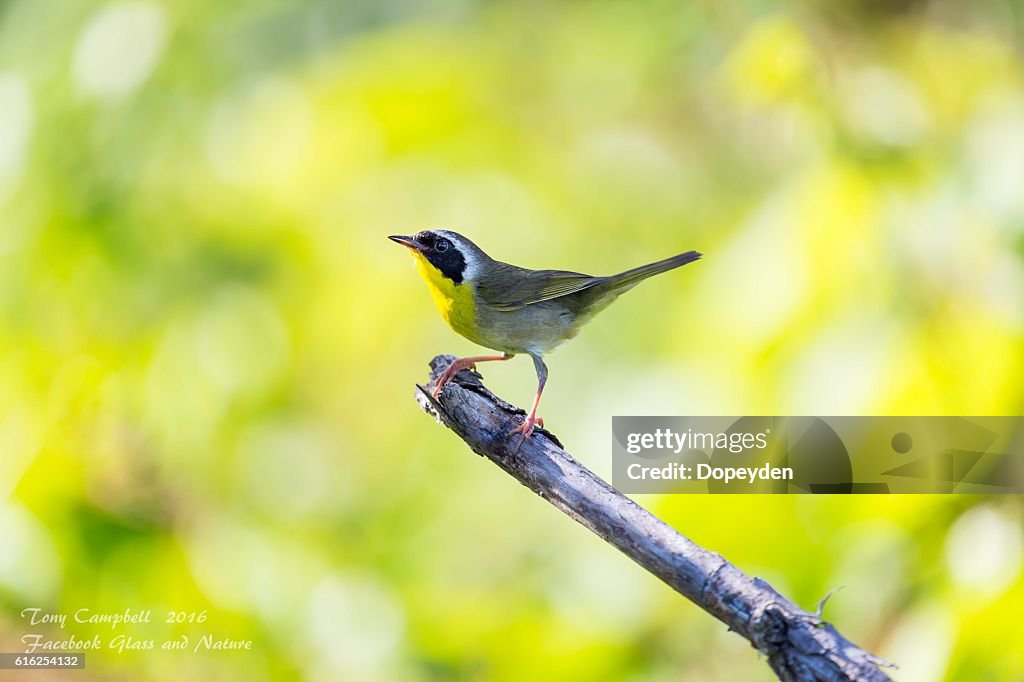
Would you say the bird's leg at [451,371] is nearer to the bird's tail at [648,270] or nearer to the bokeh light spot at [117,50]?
the bird's tail at [648,270]

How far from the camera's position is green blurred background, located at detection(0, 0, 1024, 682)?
129 inches

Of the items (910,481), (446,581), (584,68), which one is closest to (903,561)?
(910,481)

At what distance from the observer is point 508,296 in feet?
12.1

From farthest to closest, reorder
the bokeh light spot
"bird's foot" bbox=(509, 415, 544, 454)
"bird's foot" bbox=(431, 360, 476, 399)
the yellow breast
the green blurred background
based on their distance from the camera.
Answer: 1. the bokeh light spot
2. the yellow breast
3. the green blurred background
4. "bird's foot" bbox=(431, 360, 476, 399)
5. "bird's foot" bbox=(509, 415, 544, 454)

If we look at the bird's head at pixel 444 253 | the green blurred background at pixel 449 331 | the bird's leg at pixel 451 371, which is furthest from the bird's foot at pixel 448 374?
the green blurred background at pixel 449 331

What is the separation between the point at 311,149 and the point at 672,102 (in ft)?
8.12

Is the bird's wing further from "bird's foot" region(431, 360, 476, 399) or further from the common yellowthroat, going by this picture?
"bird's foot" region(431, 360, 476, 399)

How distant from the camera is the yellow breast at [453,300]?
3.64 m

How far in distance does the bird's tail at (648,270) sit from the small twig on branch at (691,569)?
1.18 meters

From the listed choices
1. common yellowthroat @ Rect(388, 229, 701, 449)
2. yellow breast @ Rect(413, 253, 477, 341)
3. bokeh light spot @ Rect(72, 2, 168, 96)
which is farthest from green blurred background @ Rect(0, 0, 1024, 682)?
yellow breast @ Rect(413, 253, 477, 341)

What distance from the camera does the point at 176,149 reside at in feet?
18.2

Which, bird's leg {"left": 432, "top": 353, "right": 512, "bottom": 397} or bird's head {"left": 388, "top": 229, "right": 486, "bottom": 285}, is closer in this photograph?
bird's leg {"left": 432, "top": 353, "right": 512, "bottom": 397}

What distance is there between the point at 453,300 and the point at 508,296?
0.22m

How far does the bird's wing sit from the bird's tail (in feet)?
0.23
